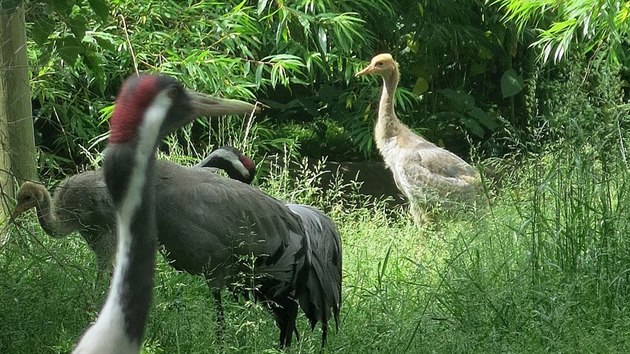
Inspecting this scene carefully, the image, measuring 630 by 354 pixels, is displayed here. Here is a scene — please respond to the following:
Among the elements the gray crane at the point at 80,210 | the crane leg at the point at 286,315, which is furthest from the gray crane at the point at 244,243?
the gray crane at the point at 80,210

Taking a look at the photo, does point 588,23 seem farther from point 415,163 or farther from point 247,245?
point 247,245

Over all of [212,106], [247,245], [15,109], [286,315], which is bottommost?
[286,315]

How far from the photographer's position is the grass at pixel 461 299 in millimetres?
4344

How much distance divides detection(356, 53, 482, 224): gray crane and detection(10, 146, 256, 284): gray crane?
8.04 feet

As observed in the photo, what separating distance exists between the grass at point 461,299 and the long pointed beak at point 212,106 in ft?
4.78

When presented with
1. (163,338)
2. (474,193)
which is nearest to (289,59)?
(474,193)

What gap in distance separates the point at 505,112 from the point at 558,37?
3.37 m

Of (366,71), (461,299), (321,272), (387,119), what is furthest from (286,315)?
(366,71)

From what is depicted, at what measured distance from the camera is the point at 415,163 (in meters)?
7.77

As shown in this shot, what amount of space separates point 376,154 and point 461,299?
528 centimetres

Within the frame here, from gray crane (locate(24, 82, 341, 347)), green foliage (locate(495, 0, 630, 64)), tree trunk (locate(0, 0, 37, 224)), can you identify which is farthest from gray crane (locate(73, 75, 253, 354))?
green foliage (locate(495, 0, 630, 64))

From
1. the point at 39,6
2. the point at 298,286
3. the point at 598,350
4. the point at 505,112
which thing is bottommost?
the point at 505,112

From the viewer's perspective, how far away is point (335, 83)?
9.65 m

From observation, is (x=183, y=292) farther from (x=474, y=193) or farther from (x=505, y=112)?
(x=505, y=112)
